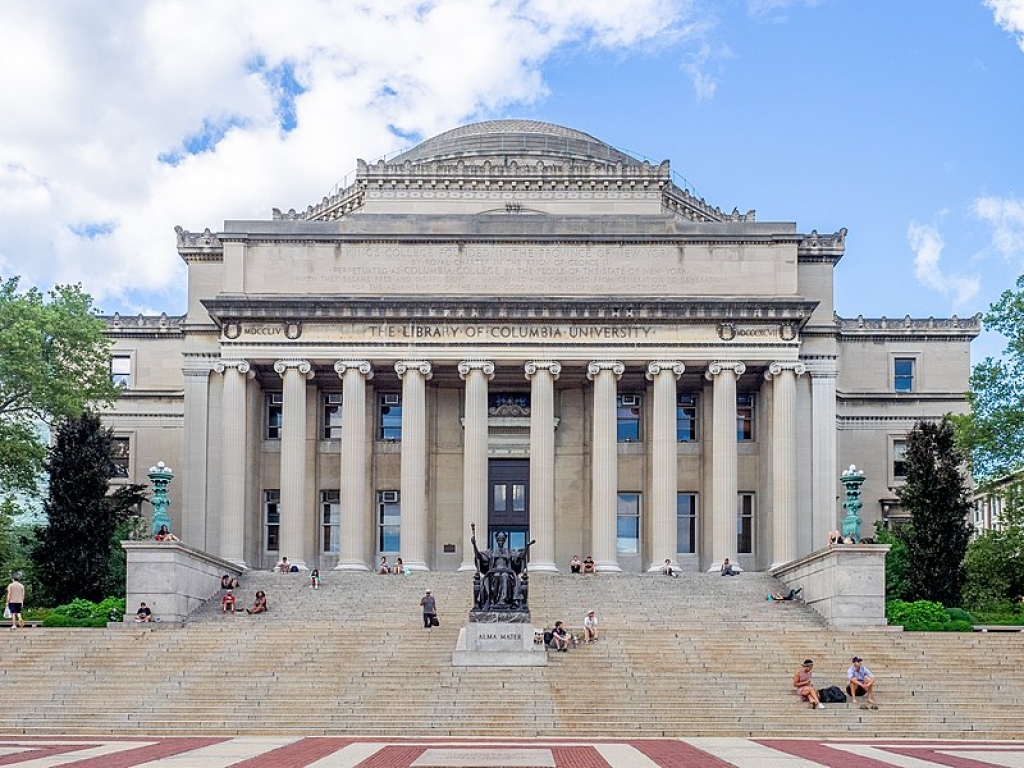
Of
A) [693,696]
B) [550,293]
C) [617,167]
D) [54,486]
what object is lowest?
[693,696]

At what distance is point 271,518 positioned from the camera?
233 feet

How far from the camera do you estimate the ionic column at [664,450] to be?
2581 inches

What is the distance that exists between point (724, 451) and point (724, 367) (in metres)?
3.77

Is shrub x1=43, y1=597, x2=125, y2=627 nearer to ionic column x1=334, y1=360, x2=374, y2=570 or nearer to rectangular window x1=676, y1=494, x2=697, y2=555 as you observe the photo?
ionic column x1=334, y1=360, x2=374, y2=570

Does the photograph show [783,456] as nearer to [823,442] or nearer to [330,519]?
[823,442]

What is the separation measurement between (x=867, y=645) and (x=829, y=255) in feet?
96.7

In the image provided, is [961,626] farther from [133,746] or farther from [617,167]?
[617,167]

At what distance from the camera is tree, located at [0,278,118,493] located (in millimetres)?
62062

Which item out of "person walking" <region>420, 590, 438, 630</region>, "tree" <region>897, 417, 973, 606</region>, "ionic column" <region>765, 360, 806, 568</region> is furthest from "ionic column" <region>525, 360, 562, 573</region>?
"tree" <region>897, 417, 973, 606</region>

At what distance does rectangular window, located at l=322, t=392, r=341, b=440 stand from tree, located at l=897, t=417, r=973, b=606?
27234mm

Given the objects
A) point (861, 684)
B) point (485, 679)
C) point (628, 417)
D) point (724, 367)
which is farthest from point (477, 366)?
point (861, 684)

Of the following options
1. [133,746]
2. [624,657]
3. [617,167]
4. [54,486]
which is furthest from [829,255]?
[133,746]

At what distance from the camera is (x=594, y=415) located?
66.5m

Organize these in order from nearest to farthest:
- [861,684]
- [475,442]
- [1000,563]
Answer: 1. [861,684]
2. [1000,563]
3. [475,442]
